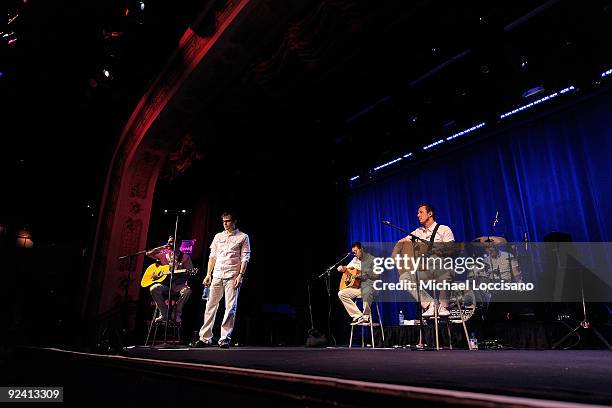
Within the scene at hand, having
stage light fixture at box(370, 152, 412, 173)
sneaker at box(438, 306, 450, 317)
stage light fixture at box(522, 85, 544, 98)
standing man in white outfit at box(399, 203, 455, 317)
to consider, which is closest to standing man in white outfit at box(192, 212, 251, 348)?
standing man in white outfit at box(399, 203, 455, 317)

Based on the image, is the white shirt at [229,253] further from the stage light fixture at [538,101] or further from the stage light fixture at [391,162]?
the stage light fixture at [538,101]

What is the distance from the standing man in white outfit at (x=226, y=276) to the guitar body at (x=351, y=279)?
6.64ft

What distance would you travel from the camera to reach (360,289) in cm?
640

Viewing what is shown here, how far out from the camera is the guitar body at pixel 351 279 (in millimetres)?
6465

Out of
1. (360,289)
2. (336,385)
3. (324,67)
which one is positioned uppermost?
(324,67)

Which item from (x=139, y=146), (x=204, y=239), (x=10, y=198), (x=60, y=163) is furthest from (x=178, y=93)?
(x=10, y=198)

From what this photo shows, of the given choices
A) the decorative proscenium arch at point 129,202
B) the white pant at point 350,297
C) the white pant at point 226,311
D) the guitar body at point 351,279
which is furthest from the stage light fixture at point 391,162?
the white pant at point 226,311

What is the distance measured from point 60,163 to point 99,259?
2.79m

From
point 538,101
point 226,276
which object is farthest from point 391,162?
point 226,276

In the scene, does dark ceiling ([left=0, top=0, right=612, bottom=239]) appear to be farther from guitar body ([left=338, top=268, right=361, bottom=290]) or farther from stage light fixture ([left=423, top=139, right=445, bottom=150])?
guitar body ([left=338, top=268, right=361, bottom=290])

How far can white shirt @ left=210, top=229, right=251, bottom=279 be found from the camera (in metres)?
5.32

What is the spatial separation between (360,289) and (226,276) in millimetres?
2335

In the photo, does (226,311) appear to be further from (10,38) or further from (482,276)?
(10,38)

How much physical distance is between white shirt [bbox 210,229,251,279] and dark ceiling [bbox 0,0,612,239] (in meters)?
2.63
